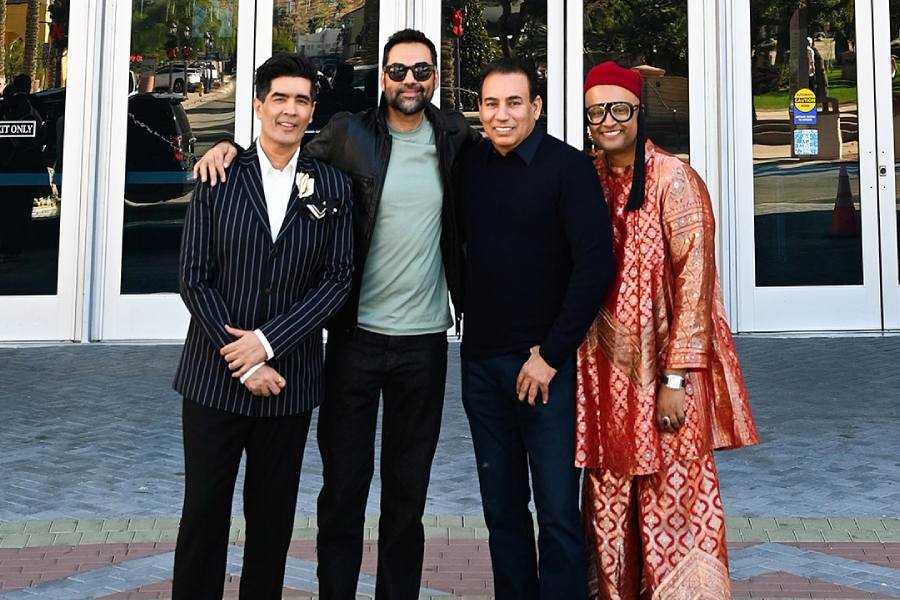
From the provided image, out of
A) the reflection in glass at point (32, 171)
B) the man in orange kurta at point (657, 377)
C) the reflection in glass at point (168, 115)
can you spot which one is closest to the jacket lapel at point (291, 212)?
the man in orange kurta at point (657, 377)

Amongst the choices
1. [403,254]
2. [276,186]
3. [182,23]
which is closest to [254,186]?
[276,186]

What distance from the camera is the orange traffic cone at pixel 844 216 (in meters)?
10.6

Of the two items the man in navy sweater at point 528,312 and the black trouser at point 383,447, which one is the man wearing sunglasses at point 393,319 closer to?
the black trouser at point 383,447

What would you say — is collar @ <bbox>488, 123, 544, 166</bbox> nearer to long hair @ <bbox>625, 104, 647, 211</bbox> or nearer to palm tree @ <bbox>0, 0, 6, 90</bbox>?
long hair @ <bbox>625, 104, 647, 211</bbox>

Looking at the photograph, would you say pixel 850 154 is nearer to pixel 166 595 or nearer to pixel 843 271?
pixel 843 271

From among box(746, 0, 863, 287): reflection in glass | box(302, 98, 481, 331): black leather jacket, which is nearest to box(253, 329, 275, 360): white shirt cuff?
box(302, 98, 481, 331): black leather jacket

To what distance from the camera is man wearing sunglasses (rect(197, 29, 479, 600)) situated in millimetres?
4070

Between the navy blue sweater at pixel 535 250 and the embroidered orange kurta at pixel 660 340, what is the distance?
0.11 meters

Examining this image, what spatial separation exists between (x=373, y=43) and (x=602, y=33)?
6.62 ft

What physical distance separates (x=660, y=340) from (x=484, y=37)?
274 inches

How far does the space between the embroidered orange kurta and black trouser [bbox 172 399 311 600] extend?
979 millimetres

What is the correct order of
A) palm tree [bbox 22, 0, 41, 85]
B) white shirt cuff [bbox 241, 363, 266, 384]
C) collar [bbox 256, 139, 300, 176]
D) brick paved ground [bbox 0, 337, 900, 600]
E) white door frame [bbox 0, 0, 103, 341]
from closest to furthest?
white shirt cuff [bbox 241, 363, 266, 384] < collar [bbox 256, 139, 300, 176] < brick paved ground [bbox 0, 337, 900, 600] < white door frame [bbox 0, 0, 103, 341] < palm tree [bbox 22, 0, 41, 85]

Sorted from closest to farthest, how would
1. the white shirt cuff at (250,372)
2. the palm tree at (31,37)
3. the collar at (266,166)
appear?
the white shirt cuff at (250,372)
the collar at (266,166)
the palm tree at (31,37)

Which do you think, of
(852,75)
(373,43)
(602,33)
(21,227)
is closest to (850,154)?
(852,75)
